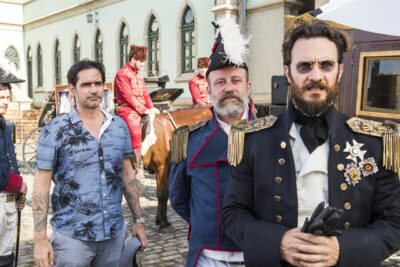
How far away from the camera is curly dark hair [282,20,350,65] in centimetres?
173

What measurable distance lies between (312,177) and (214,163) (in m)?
0.71

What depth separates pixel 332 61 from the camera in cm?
171

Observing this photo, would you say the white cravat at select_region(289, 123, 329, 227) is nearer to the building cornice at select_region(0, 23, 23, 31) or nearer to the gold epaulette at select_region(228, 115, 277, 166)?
the gold epaulette at select_region(228, 115, 277, 166)

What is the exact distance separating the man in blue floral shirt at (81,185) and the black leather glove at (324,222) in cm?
163

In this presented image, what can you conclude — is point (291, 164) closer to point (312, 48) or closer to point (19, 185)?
point (312, 48)

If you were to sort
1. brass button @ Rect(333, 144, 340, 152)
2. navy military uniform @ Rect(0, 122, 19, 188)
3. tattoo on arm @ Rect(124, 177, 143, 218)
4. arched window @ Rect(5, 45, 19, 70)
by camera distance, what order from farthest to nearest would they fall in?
1. arched window @ Rect(5, 45, 19, 70)
2. navy military uniform @ Rect(0, 122, 19, 188)
3. tattoo on arm @ Rect(124, 177, 143, 218)
4. brass button @ Rect(333, 144, 340, 152)

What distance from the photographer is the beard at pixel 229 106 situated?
2443mm

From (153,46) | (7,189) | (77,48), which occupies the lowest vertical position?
(7,189)

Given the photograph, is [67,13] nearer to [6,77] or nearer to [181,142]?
[6,77]

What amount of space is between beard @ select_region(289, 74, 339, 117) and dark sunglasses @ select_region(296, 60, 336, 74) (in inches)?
2.1

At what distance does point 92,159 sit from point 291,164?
149cm

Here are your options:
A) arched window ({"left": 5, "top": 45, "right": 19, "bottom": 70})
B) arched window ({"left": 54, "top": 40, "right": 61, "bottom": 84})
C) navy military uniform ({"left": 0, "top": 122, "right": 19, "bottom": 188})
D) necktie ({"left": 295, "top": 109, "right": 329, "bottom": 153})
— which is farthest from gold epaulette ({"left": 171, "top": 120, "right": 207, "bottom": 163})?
arched window ({"left": 5, "top": 45, "right": 19, "bottom": 70})

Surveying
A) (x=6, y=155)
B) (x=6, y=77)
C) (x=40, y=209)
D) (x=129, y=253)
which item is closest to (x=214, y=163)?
(x=129, y=253)

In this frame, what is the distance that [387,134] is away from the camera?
1752mm
